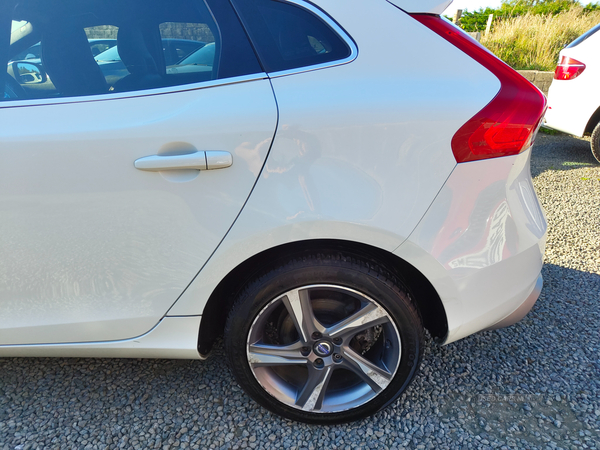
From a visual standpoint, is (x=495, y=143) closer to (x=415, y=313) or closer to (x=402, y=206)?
(x=402, y=206)

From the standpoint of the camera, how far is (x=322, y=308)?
5.76ft

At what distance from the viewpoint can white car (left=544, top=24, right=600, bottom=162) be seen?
5.05m

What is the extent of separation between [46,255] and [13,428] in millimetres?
838

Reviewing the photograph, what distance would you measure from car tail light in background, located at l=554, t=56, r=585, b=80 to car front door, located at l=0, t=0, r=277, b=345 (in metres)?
5.16

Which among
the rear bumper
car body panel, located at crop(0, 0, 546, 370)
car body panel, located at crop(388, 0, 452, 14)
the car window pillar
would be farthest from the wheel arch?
the car window pillar

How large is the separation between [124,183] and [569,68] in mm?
5572

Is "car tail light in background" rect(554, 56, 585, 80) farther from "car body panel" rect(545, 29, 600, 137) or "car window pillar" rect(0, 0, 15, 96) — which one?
"car window pillar" rect(0, 0, 15, 96)

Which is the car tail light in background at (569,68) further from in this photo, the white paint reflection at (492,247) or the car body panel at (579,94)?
the white paint reflection at (492,247)

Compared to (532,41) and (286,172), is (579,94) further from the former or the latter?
(286,172)

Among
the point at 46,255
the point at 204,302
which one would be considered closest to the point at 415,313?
the point at 204,302

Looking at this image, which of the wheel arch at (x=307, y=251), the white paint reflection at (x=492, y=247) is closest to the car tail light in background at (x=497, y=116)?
the white paint reflection at (x=492, y=247)

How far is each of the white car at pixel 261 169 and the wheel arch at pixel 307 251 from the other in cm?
1

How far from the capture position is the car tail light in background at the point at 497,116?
4.61 ft

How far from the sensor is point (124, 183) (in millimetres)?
1418
